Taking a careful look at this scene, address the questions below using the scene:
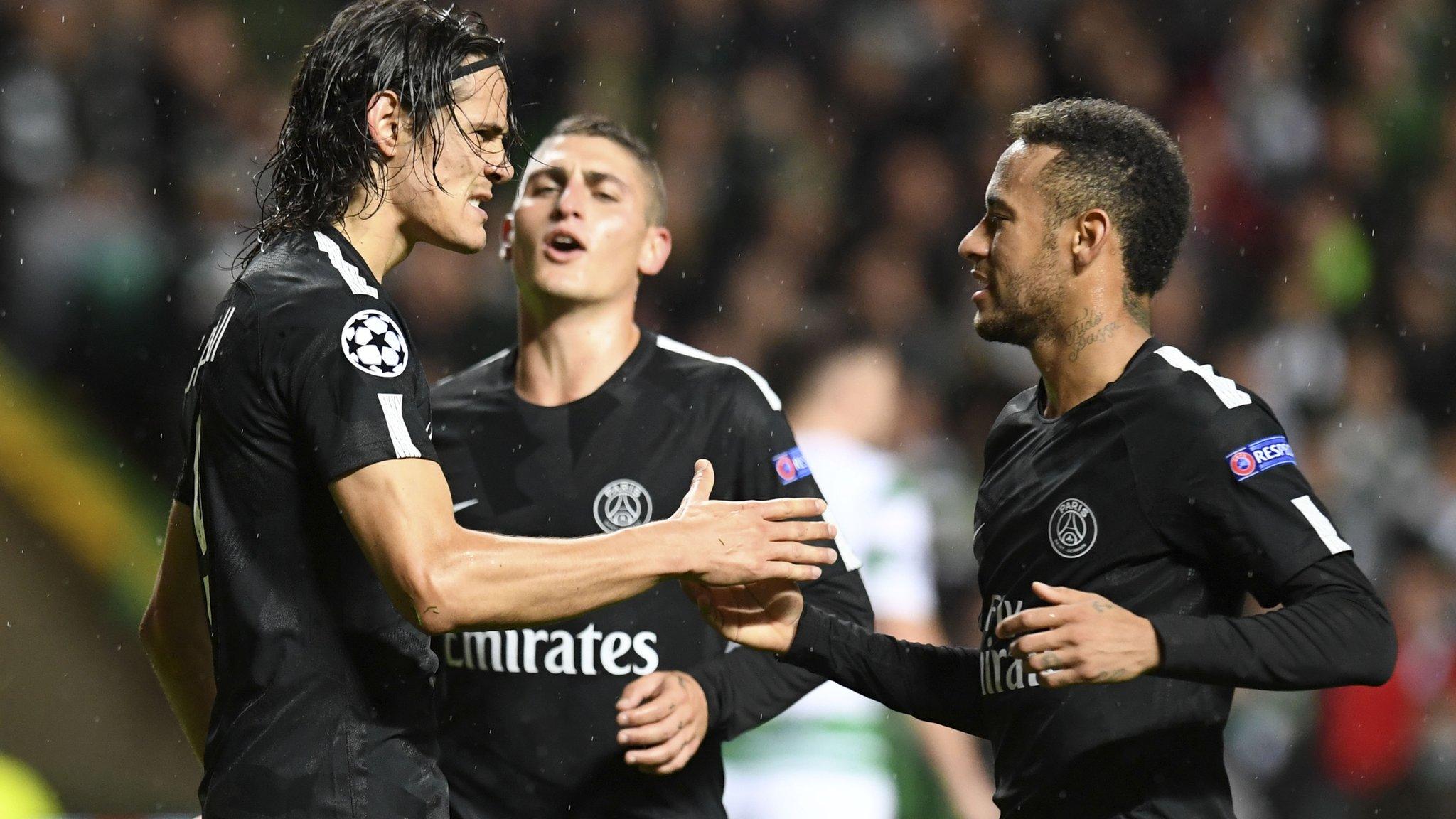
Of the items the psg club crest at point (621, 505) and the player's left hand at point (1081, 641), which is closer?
the player's left hand at point (1081, 641)

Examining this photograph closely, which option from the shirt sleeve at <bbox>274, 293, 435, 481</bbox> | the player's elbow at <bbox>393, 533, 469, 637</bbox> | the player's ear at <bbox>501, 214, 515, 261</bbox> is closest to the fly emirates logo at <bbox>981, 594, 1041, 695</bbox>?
the player's elbow at <bbox>393, 533, 469, 637</bbox>

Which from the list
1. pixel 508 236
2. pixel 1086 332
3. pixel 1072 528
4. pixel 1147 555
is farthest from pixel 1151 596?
pixel 508 236

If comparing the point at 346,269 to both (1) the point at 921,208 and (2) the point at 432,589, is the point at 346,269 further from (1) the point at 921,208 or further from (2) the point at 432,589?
(1) the point at 921,208

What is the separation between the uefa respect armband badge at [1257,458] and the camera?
87.4 inches

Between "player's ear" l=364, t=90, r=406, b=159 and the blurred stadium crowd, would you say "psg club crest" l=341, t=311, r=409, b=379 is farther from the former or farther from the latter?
the blurred stadium crowd

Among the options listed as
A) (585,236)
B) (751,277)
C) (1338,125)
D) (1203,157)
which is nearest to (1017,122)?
(585,236)

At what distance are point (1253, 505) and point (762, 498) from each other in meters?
1.16

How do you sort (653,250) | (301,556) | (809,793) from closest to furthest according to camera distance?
(301,556) < (653,250) < (809,793)

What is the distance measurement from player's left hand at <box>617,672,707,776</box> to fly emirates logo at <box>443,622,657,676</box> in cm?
14

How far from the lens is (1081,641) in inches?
79.7

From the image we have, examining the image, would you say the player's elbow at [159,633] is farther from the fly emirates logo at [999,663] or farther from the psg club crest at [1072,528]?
the psg club crest at [1072,528]

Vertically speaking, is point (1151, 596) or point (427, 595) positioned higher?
point (1151, 596)

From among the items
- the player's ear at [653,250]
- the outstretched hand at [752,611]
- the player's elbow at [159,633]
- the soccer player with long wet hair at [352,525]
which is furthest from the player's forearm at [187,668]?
the player's ear at [653,250]

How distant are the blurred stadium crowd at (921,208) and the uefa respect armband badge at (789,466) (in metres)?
3.36
